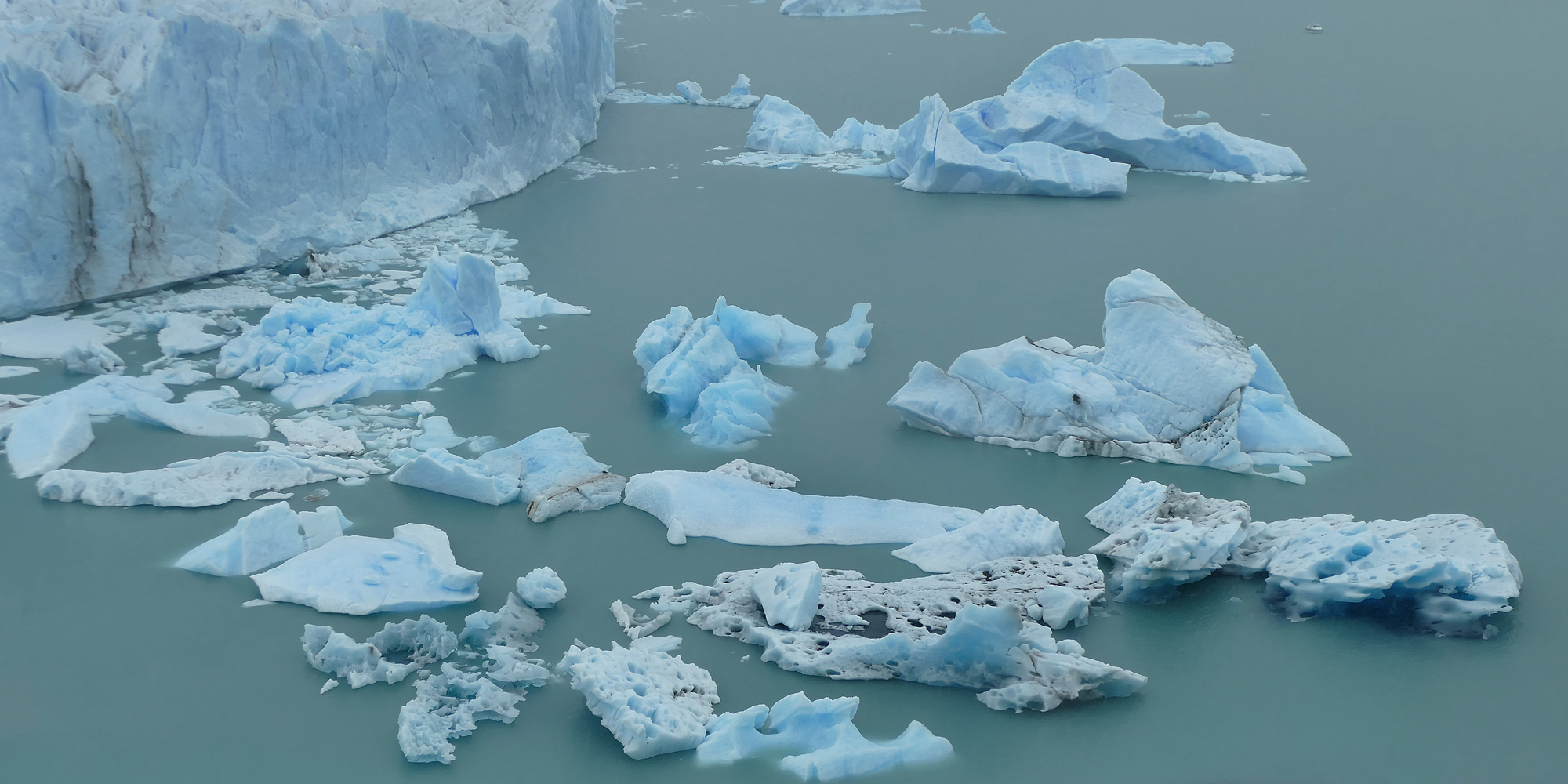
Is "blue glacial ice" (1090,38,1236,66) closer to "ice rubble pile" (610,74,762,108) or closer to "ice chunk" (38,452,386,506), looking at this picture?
"ice rubble pile" (610,74,762,108)

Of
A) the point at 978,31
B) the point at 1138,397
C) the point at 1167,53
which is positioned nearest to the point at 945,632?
the point at 1138,397

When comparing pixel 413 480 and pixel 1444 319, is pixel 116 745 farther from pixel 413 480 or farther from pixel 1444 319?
pixel 1444 319

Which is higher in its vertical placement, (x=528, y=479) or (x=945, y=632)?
(x=945, y=632)

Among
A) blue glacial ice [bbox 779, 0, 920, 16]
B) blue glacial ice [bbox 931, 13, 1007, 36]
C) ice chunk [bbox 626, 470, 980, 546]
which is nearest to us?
ice chunk [bbox 626, 470, 980, 546]

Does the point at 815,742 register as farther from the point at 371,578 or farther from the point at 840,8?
the point at 840,8

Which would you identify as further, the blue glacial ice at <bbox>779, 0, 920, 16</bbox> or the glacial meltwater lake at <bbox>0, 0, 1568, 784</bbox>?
the blue glacial ice at <bbox>779, 0, 920, 16</bbox>

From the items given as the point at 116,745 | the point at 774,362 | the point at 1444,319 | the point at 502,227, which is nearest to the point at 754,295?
the point at 774,362

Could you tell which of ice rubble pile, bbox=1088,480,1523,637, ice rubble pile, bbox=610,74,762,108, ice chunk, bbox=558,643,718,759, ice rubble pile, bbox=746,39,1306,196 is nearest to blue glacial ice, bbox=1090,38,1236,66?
ice rubble pile, bbox=746,39,1306,196

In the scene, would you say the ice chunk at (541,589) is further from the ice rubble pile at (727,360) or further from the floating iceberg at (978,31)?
the floating iceberg at (978,31)
